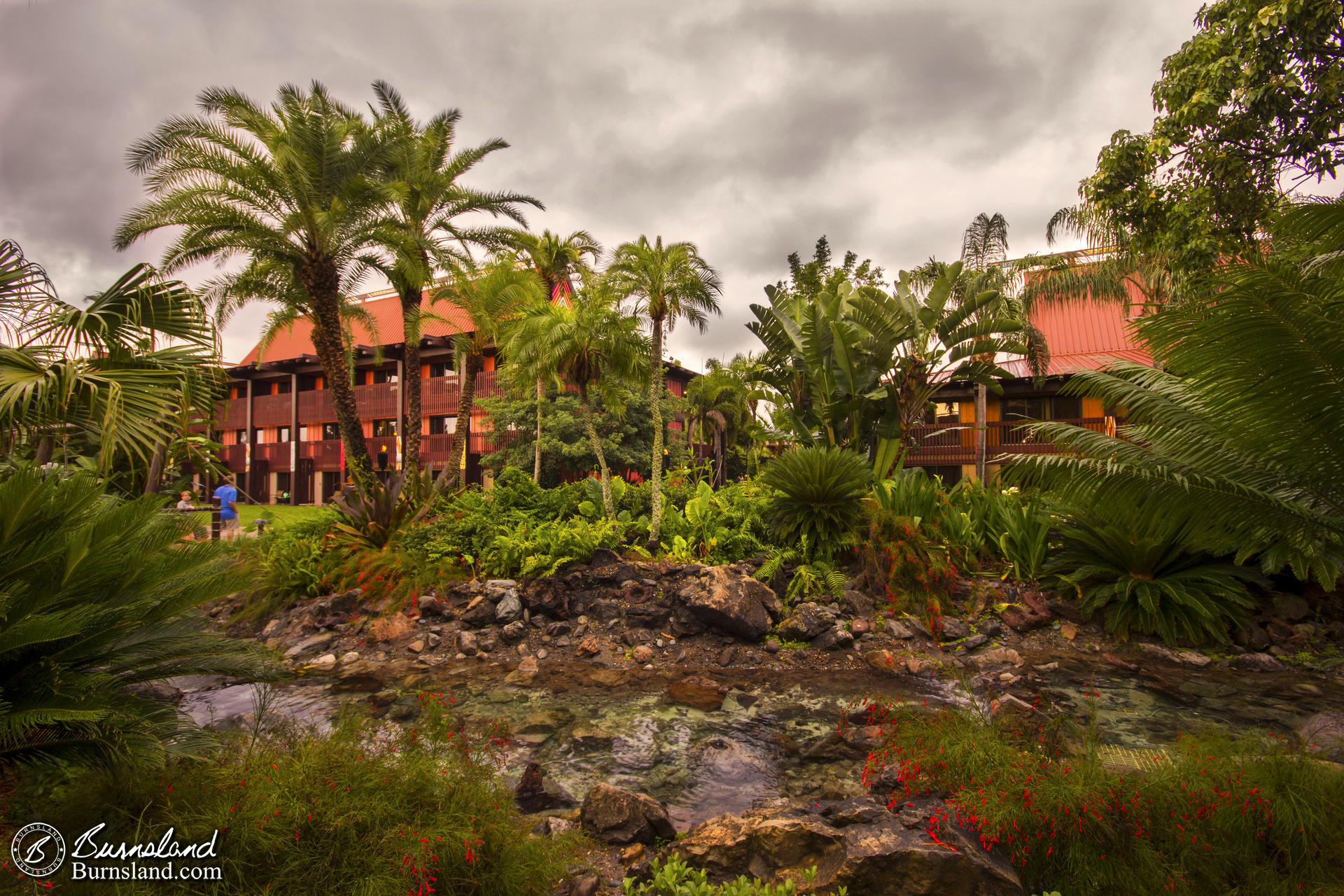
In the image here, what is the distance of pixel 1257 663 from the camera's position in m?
7.93

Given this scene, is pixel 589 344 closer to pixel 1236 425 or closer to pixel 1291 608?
pixel 1236 425

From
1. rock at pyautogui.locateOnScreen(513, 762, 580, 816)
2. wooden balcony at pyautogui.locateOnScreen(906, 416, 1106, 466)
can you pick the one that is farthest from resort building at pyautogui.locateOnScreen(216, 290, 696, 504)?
rock at pyautogui.locateOnScreen(513, 762, 580, 816)

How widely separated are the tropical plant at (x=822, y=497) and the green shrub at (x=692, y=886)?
7.16 metres

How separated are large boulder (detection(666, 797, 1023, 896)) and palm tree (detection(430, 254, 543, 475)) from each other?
45.3 feet

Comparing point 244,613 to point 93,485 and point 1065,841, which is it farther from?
point 1065,841

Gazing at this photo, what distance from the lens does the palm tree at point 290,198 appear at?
12.4 meters

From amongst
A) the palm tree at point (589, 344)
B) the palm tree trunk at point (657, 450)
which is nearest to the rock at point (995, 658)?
the palm tree trunk at point (657, 450)

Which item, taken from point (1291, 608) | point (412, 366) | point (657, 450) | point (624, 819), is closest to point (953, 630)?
point (1291, 608)

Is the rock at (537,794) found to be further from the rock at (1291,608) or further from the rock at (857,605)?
the rock at (1291,608)

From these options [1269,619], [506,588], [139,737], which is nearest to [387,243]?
[506,588]

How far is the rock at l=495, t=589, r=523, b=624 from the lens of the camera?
9.73 meters

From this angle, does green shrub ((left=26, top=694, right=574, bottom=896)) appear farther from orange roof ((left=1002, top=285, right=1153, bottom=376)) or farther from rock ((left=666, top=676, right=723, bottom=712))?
orange roof ((left=1002, top=285, right=1153, bottom=376))

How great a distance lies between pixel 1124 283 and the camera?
20.1 meters

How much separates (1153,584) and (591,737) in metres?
7.76
